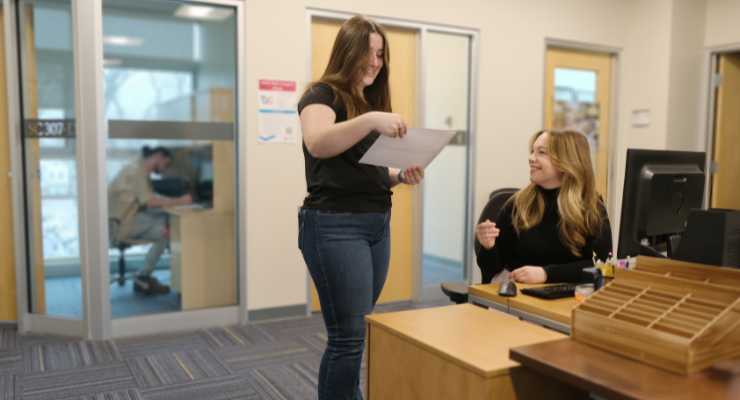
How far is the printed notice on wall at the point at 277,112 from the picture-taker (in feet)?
11.7

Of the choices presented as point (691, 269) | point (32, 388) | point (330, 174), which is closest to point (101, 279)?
point (32, 388)

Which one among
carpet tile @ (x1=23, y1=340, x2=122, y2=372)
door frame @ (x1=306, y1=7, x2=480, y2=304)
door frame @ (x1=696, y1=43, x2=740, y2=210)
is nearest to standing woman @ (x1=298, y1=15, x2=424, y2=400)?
carpet tile @ (x1=23, y1=340, x2=122, y2=372)

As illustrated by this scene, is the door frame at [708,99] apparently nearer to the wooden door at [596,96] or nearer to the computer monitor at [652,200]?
the wooden door at [596,96]

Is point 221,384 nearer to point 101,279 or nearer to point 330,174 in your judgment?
point 101,279

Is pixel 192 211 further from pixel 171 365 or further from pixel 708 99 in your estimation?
pixel 708 99

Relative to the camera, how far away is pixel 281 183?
368 centimetres

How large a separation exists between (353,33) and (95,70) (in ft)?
7.06

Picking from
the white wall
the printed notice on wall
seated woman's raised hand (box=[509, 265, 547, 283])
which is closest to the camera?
seated woman's raised hand (box=[509, 265, 547, 283])

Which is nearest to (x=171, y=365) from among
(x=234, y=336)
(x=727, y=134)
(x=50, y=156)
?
(x=234, y=336)

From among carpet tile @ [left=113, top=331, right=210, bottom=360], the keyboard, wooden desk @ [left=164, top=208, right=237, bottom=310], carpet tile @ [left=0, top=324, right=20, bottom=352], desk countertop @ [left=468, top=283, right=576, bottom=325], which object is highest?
the keyboard

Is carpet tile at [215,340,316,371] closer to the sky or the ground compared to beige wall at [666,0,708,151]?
closer to the ground

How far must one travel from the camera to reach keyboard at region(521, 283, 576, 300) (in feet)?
5.24

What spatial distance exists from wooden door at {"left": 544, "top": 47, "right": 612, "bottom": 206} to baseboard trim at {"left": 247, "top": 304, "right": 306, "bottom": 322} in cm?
249

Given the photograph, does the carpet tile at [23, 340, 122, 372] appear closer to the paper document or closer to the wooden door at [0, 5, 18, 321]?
the wooden door at [0, 5, 18, 321]
